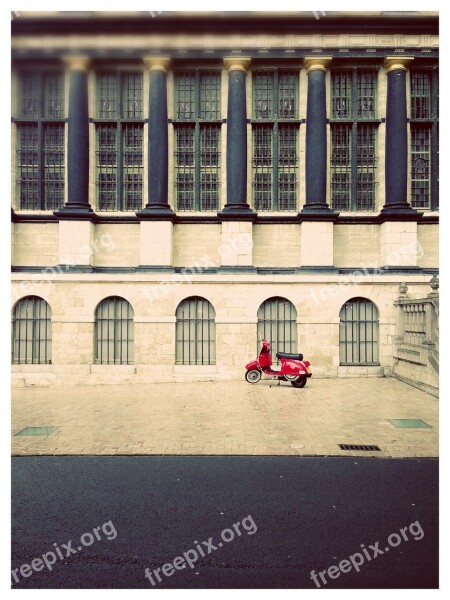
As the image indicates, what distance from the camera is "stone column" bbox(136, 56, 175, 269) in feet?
50.4

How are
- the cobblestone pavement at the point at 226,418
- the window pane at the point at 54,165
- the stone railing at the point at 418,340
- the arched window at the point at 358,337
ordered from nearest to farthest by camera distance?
the cobblestone pavement at the point at 226,418 < the stone railing at the point at 418,340 < the arched window at the point at 358,337 < the window pane at the point at 54,165

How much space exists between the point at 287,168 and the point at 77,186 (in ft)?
25.6

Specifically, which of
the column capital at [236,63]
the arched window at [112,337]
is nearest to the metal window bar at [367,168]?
the column capital at [236,63]

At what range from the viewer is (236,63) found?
1550 cm

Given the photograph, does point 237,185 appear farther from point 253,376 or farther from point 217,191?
point 253,376

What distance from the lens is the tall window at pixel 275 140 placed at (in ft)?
52.5

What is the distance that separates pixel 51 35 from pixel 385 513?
54.6 ft

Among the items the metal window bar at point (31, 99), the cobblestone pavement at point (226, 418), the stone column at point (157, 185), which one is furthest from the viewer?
the stone column at point (157, 185)

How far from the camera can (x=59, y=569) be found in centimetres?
423

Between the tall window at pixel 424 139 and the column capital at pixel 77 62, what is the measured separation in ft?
39.5

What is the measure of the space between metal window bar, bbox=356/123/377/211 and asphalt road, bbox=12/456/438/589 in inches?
444

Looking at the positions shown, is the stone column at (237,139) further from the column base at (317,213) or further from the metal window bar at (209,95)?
the column base at (317,213)

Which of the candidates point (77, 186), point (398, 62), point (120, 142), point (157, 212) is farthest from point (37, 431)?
point (398, 62)

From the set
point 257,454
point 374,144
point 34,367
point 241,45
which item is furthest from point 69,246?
point 374,144
